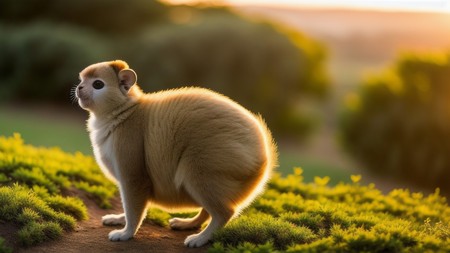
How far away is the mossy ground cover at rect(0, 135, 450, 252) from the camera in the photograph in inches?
223

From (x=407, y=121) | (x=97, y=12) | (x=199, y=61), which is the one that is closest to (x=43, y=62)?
(x=199, y=61)

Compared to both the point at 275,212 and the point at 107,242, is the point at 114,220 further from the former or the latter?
the point at 275,212

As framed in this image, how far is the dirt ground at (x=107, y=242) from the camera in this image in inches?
230

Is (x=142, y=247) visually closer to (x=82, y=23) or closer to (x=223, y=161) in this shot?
(x=223, y=161)

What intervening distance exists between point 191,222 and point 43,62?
16.5m

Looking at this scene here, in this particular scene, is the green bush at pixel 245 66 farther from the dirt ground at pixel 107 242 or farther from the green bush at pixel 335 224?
the dirt ground at pixel 107 242

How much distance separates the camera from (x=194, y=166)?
18.5ft

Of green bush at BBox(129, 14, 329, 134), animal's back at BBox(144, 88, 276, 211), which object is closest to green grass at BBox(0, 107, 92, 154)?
green bush at BBox(129, 14, 329, 134)

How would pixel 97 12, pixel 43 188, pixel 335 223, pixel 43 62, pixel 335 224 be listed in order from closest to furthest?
pixel 335 224 → pixel 335 223 → pixel 43 188 → pixel 43 62 → pixel 97 12

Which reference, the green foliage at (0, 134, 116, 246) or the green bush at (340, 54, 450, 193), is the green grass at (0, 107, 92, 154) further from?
the green foliage at (0, 134, 116, 246)

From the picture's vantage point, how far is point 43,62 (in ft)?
71.1

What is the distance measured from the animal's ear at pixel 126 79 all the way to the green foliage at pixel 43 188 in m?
1.54

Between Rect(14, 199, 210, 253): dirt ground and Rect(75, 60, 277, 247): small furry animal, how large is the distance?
5.3 inches

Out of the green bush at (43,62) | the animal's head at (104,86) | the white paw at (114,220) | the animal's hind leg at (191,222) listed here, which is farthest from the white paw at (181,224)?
the green bush at (43,62)
